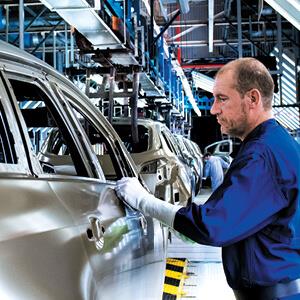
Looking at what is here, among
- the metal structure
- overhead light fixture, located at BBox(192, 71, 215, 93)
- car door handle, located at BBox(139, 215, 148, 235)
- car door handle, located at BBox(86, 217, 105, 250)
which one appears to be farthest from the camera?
overhead light fixture, located at BBox(192, 71, 215, 93)

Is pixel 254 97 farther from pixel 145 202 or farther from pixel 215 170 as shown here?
pixel 215 170

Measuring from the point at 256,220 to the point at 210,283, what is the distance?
3.54m

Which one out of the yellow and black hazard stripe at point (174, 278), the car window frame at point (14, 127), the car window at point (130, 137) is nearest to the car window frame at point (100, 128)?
the car window frame at point (14, 127)

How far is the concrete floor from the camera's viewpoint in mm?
4910

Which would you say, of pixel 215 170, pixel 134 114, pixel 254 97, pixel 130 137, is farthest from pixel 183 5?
pixel 254 97

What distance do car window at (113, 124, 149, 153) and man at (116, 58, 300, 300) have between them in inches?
214

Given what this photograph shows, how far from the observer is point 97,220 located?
193 centimetres

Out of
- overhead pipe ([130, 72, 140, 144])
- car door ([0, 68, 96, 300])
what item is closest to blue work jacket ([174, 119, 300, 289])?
car door ([0, 68, 96, 300])

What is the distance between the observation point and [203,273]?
568 cm

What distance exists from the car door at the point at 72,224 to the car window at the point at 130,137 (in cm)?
511

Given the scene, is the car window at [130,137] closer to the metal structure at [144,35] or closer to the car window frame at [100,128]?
the metal structure at [144,35]

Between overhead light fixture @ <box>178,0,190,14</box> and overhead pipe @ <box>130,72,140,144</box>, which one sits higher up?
overhead light fixture @ <box>178,0,190,14</box>

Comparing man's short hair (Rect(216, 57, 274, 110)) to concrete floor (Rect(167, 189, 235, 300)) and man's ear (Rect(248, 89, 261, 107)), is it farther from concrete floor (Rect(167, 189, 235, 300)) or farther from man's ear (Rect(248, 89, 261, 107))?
concrete floor (Rect(167, 189, 235, 300))

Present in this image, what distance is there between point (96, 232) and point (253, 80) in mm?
794
